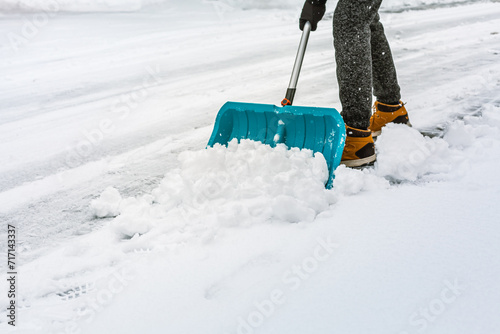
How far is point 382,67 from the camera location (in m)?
2.43

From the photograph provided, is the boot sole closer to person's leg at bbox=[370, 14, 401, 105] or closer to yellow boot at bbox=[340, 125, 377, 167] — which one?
yellow boot at bbox=[340, 125, 377, 167]

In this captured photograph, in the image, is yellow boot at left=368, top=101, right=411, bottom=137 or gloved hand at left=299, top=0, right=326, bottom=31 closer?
gloved hand at left=299, top=0, right=326, bottom=31

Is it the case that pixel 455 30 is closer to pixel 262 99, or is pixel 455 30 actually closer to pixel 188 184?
pixel 262 99

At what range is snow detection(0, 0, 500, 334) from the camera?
109cm

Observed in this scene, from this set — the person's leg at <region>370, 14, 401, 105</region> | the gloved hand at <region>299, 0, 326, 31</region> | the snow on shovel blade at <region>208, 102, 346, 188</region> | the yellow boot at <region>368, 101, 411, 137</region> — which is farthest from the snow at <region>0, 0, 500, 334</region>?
the gloved hand at <region>299, 0, 326, 31</region>

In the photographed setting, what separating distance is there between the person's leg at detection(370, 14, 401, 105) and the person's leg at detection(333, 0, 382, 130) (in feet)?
1.46

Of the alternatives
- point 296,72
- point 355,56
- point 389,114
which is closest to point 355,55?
point 355,56

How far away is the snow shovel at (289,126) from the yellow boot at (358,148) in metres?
0.16

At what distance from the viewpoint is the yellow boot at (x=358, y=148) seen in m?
1.97

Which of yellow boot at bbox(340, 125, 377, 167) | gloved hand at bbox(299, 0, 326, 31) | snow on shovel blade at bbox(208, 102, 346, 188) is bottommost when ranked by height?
yellow boot at bbox(340, 125, 377, 167)

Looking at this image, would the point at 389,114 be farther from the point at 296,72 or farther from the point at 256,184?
the point at 256,184

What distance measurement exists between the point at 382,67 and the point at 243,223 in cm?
145

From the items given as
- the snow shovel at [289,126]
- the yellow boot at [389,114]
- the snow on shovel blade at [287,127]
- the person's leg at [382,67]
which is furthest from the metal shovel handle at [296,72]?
the yellow boot at [389,114]

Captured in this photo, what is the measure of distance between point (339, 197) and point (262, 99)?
1.93 metres
